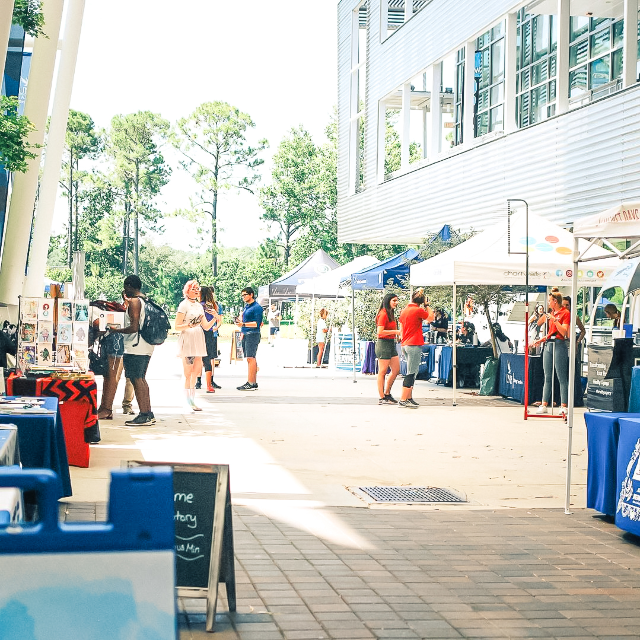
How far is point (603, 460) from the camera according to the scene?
7.43m

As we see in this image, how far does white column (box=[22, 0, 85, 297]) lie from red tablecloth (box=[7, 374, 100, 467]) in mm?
11754

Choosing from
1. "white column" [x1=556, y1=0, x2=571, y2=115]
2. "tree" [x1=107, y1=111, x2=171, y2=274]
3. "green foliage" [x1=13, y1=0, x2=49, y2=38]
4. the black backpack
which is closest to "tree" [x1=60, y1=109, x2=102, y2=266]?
"tree" [x1=107, y1=111, x2=171, y2=274]

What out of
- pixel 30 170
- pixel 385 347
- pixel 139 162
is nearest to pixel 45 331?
pixel 385 347

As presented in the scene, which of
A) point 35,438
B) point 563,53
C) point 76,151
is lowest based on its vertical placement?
point 35,438

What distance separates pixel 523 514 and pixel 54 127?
644 inches

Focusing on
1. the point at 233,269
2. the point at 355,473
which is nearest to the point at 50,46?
the point at 355,473

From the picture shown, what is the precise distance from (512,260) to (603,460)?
859cm

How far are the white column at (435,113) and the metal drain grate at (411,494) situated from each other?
64.1 feet

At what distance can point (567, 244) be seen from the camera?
53.1 feet

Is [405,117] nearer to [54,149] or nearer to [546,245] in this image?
[54,149]

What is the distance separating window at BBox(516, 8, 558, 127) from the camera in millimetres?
22250

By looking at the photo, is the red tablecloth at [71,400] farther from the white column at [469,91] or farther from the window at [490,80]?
the window at [490,80]

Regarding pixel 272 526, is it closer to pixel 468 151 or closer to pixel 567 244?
pixel 567 244

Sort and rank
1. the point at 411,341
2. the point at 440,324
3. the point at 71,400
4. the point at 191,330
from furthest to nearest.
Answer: the point at 440,324 < the point at 411,341 < the point at 191,330 < the point at 71,400
